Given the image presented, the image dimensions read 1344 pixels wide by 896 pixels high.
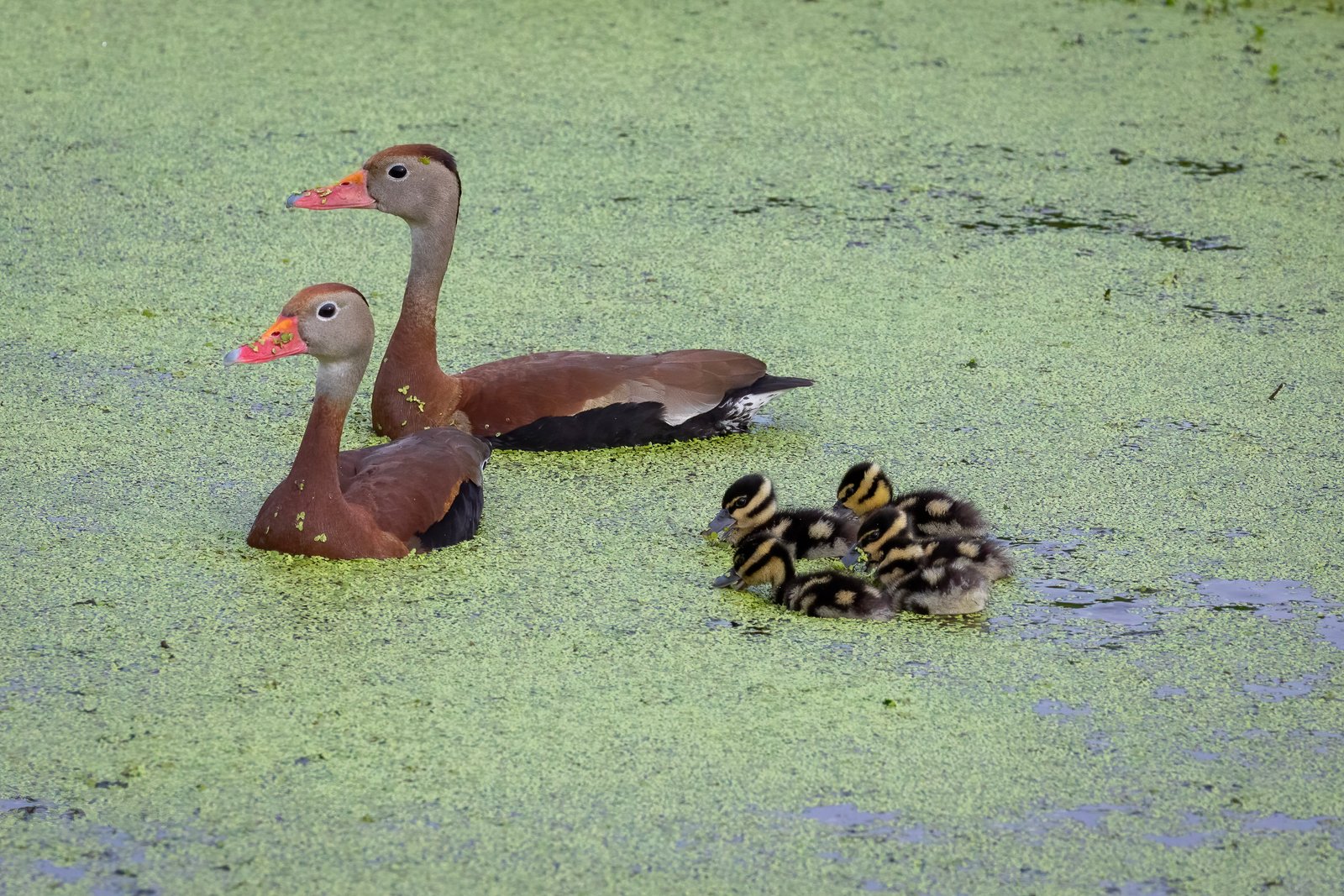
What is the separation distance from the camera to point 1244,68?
7.28m

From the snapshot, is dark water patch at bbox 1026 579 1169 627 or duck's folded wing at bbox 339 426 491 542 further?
duck's folded wing at bbox 339 426 491 542

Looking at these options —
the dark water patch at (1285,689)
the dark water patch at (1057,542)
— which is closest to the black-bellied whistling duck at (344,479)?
the dark water patch at (1057,542)

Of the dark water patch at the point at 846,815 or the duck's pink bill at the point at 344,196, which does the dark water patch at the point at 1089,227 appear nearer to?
the duck's pink bill at the point at 344,196

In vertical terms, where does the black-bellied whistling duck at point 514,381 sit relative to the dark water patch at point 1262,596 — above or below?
above

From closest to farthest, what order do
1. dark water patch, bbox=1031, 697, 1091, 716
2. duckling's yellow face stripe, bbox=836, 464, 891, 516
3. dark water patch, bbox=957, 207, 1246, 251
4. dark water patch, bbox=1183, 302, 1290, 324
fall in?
dark water patch, bbox=1031, 697, 1091, 716 → duckling's yellow face stripe, bbox=836, 464, 891, 516 → dark water patch, bbox=1183, 302, 1290, 324 → dark water patch, bbox=957, 207, 1246, 251

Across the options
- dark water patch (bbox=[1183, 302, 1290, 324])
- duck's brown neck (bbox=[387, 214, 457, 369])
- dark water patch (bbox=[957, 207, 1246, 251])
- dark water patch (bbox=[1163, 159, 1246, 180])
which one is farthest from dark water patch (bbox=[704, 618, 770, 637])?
dark water patch (bbox=[1163, 159, 1246, 180])

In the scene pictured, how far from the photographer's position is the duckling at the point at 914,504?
380 centimetres

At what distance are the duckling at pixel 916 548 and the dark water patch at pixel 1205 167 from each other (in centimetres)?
300

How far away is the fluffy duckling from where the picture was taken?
3482mm

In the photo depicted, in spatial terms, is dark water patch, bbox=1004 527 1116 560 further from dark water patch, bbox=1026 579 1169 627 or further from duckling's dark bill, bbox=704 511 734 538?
duckling's dark bill, bbox=704 511 734 538

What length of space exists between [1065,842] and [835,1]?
5651 millimetres

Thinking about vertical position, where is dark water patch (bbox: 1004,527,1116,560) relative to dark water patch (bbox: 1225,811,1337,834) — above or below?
above

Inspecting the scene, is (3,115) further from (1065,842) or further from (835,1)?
(1065,842)

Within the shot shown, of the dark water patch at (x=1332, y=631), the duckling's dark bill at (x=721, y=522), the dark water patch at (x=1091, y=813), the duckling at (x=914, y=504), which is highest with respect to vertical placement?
the duckling at (x=914, y=504)
